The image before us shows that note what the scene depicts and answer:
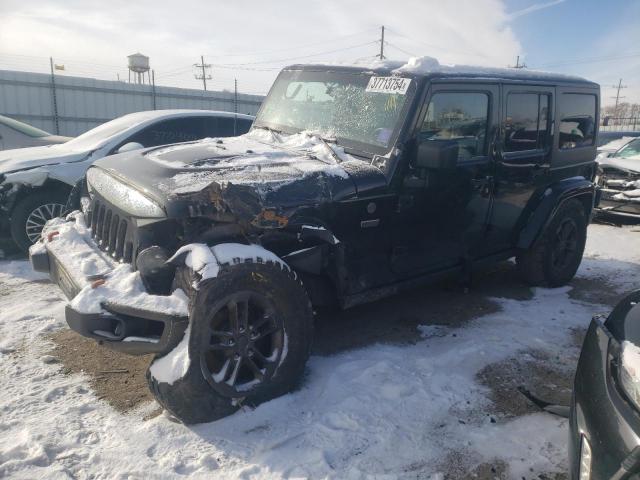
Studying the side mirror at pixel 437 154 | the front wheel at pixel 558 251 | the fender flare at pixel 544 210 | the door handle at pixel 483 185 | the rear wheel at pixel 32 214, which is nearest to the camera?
the side mirror at pixel 437 154

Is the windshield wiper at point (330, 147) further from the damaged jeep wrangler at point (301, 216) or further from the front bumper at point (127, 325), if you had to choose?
the front bumper at point (127, 325)

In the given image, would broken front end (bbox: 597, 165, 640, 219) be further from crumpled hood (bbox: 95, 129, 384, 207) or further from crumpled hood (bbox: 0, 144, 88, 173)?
crumpled hood (bbox: 0, 144, 88, 173)

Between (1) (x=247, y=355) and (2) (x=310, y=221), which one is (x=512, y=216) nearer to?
(2) (x=310, y=221)

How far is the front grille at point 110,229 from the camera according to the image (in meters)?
3.02

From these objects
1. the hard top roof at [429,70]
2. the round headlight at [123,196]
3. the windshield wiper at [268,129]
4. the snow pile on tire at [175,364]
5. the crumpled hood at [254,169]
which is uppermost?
the hard top roof at [429,70]

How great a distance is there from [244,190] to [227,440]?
1.33 meters

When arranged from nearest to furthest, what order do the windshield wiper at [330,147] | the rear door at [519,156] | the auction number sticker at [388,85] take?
the windshield wiper at [330,147] < the auction number sticker at [388,85] < the rear door at [519,156]

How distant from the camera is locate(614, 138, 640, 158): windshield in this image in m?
9.77

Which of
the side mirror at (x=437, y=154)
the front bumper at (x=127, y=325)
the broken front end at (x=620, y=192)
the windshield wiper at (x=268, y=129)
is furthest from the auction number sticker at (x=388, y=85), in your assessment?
the broken front end at (x=620, y=192)

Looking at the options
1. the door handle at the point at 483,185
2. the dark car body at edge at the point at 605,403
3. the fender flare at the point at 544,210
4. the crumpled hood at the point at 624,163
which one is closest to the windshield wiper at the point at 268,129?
the door handle at the point at 483,185

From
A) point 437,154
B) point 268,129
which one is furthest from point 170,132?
point 437,154

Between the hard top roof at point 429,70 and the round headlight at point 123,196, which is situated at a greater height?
the hard top roof at point 429,70

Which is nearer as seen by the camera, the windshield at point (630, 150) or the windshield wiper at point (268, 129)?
the windshield wiper at point (268, 129)

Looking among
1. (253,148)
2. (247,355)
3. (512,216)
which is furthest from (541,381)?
(253,148)
